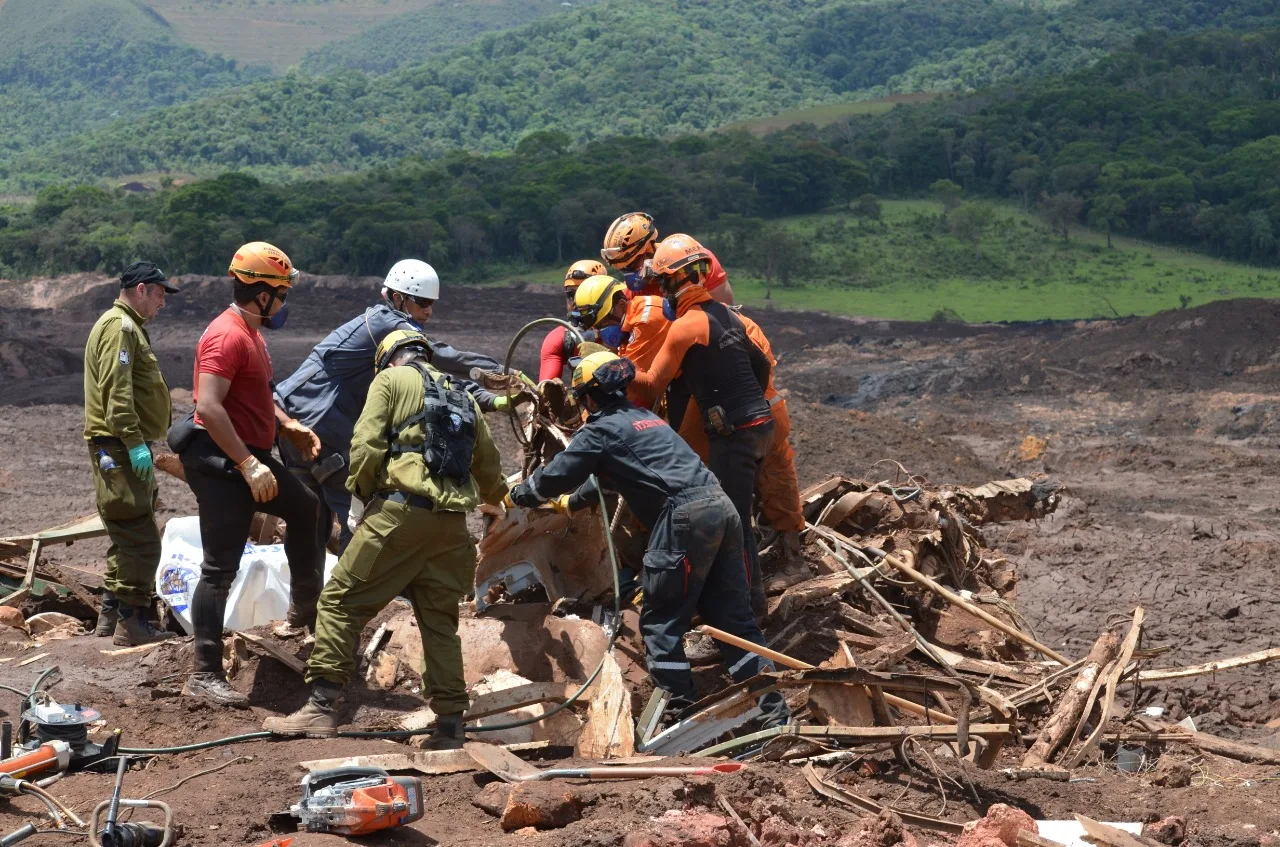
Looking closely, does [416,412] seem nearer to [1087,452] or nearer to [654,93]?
[1087,452]

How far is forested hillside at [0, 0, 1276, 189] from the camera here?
83.0 m

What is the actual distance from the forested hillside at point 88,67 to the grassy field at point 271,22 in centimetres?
480

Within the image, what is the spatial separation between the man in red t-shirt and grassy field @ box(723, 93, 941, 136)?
221 ft

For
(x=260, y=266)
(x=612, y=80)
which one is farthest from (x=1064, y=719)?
(x=612, y=80)

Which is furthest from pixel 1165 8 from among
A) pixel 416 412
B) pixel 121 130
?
pixel 416 412

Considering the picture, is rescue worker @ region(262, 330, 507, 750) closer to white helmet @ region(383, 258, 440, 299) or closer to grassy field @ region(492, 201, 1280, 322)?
white helmet @ region(383, 258, 440, 299)

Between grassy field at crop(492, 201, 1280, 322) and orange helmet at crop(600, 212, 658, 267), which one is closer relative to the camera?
orange helmet at crop(600, 212, 658, 267)

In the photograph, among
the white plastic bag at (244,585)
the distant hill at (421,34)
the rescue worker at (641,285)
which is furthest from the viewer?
the distant hill at (421,34)

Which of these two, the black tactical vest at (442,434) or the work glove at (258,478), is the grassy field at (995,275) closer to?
the work glove at (258,478)

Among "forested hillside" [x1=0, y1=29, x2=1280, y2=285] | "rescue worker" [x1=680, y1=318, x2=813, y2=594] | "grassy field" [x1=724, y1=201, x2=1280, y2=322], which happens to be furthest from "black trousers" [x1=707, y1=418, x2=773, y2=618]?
"forested hillside" [x1=0, y1=29, x2=1280, y2=285]

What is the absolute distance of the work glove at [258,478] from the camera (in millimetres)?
6312

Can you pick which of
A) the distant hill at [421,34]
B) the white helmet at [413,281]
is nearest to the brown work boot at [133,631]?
the white helmet at [413,281]

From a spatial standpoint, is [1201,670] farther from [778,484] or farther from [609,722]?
[609,722]

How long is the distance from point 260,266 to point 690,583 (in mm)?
2426
